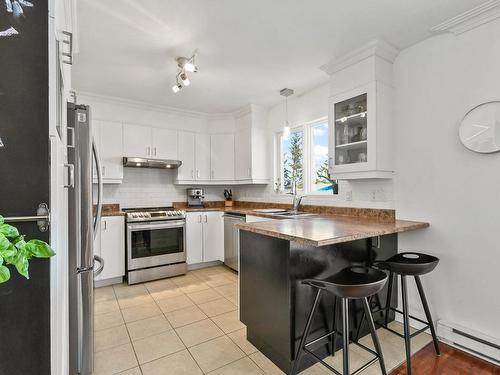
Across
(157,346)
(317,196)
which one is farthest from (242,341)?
(317,196)

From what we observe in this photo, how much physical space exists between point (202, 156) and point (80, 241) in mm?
2808

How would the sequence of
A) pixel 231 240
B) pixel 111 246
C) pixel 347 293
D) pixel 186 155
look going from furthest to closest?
pixel 186 155, pixel 231 240, pixel 111 246, pixel 347 293

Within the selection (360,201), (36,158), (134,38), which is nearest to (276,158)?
(360,201)

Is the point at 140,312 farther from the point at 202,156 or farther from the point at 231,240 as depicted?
the point at 202,156

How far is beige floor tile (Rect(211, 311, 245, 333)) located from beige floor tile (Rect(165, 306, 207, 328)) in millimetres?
152

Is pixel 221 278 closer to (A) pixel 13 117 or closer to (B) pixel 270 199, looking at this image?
(B) pixel 270 199

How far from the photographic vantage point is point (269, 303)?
73.2 inches

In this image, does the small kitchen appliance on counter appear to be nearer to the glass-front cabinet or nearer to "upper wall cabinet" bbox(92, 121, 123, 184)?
"upper wall cabinet" bbox(92, 121, 123, 184)

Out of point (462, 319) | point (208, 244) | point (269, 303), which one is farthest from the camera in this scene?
point (208, 244)

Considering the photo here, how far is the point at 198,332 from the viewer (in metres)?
2.26

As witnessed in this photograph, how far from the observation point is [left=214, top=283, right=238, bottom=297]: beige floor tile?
3105mm

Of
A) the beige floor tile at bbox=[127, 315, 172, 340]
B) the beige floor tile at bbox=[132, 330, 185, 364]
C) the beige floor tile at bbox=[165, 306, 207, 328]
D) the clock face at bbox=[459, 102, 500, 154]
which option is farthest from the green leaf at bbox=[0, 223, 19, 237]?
the clock face at bbox=[459, 102, 500, 154]

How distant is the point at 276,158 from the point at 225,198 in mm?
1295

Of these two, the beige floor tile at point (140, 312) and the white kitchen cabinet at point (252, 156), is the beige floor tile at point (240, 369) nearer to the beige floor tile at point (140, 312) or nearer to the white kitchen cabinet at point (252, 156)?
the beige floor tile at point (140, 312)
